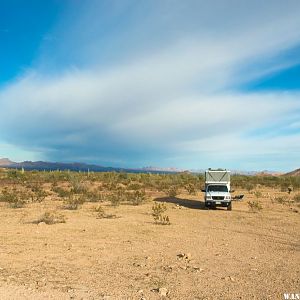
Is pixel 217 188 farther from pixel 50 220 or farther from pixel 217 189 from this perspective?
pixel 50 220

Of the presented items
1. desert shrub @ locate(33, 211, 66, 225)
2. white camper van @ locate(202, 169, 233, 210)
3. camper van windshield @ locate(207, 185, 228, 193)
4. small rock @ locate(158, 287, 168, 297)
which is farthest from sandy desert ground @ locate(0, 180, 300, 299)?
camper van windshield @ locate(207, 185, 228, 193)

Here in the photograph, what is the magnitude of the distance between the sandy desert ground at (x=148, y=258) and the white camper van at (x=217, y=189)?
13.0ft

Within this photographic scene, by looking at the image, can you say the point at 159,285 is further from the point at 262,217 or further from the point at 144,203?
the point at 144,203

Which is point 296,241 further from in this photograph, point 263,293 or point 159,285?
point 159,285

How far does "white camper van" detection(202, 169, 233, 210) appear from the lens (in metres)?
22.1

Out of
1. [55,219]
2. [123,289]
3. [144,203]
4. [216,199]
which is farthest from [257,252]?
[144,203]

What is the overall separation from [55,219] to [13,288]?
9394 mm

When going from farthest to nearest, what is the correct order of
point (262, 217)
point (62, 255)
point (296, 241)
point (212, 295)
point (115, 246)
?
point (262, 217)
point (296, 241)
point (115, 246)
point (62, 255)
point (212, 295)

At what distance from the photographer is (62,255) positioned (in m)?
10.7

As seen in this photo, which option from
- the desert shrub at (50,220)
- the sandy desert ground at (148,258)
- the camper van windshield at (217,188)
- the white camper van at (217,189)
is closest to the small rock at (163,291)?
the sandy desert ground at (148,258)

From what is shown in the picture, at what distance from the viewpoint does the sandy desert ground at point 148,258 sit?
7723 millimetres

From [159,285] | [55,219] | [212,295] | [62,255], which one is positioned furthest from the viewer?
[55,219]

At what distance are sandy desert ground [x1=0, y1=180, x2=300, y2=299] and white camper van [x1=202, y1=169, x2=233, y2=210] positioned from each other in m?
3.97

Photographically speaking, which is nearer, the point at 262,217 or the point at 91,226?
the point at 91,226
